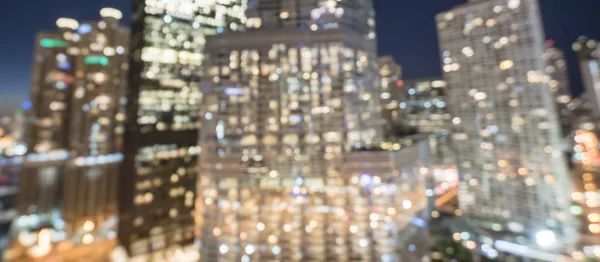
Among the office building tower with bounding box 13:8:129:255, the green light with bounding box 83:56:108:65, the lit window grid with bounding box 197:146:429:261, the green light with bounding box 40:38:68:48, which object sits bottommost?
the lit window grid with bounding box 197:146:429:261

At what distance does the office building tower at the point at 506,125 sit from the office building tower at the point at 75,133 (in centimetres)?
4002

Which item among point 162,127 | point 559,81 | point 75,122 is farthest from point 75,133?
point 559,81

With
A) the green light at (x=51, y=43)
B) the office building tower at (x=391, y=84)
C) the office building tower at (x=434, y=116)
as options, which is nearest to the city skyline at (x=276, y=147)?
the green light at (x=51, y=43)

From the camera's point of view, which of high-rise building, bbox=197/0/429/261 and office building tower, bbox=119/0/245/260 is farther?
office building tower, bbox=119/0/245/260

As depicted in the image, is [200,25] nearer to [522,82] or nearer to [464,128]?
[464,128]

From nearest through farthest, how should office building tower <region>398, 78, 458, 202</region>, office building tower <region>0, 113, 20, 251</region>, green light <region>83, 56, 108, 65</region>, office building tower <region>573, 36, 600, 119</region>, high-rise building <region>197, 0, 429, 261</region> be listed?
office building tower <region>0, 113, 20, 251</region>, high-rise building <region>197, 0, 429, 261</region>, green light <region>83, 56, 108, 65</region>, office building tower <region>573, 36, 600, 119</region>, office building tower <region>398, 78, 458, 202</region>

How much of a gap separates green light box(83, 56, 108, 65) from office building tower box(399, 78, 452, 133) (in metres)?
49.2

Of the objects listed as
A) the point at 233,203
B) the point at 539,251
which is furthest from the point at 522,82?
the point at 233,203

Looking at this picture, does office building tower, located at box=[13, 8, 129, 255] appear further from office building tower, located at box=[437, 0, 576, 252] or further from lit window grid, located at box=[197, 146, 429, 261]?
office building tower, located at box=[437, 0, 576, 252]

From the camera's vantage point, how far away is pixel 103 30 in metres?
28.1

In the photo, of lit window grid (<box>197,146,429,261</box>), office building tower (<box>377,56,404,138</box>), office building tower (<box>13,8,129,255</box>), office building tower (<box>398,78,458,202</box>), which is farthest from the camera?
office building tower (<box>377,56,404,138</box>)

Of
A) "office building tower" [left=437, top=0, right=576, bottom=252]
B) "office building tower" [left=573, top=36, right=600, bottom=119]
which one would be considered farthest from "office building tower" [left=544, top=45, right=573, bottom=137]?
"office building tower" [left=437, top=0, right=576, bottom=252]

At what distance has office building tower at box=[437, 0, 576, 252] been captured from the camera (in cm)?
3104

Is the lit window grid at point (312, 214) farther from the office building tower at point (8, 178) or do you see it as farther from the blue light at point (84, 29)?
the blue light at point (84, 29)
